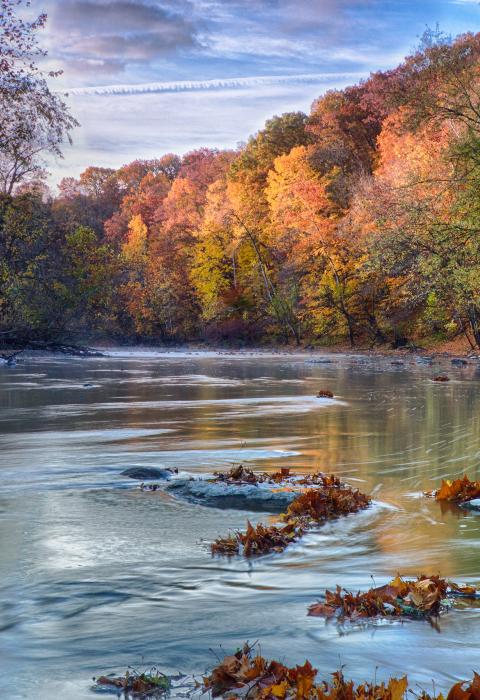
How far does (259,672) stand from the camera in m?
4.17

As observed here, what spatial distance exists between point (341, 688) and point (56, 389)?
2308cm

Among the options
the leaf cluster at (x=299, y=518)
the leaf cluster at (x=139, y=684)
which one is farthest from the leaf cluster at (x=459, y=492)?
the leaf cluster at (x=139, y=684)

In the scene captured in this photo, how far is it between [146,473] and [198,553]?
11.5 feet

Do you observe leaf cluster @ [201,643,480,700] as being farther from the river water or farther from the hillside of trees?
the hillside of trees

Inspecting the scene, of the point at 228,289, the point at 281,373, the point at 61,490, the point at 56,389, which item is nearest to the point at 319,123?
the point at 228,289

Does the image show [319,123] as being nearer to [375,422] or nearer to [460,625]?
[375,422]

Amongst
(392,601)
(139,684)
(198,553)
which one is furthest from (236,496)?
(139,684)

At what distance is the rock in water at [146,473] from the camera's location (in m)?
10.2

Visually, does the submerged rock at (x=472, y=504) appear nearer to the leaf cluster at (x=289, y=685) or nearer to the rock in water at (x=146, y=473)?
the rock in water at (x=146, y=473)

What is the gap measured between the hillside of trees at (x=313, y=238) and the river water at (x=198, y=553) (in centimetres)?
708

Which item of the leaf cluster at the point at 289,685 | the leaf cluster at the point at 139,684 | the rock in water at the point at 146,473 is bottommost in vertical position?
the leaf cluster at the point at 139,684

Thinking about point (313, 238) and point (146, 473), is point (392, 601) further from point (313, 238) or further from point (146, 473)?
point (313, 238)

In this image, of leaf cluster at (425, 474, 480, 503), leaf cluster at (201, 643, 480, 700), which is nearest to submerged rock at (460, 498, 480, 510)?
leaf cluster at (425, 474, 480, 503)

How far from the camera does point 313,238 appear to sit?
55.6 metres
